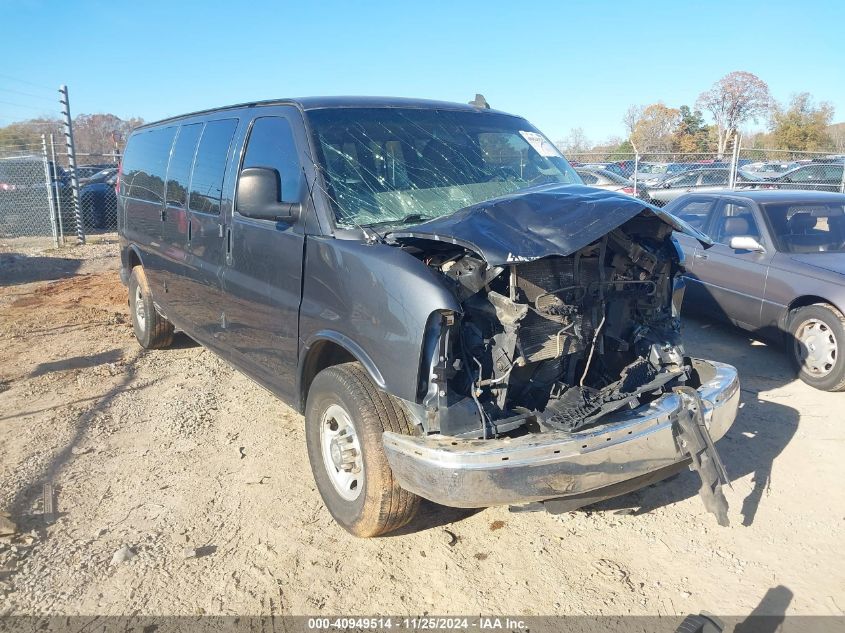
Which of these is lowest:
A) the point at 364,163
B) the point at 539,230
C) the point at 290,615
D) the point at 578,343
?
the point at 290,615

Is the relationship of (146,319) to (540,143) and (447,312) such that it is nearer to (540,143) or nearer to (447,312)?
(540,143)

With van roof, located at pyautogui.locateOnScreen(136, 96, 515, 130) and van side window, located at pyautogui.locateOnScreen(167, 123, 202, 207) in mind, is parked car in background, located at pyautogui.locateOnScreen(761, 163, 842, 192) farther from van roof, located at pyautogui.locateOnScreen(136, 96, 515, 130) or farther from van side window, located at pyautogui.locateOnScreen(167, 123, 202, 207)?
van side window, located at pyautogui.locateOnScreen(167, 123, 202, 207)

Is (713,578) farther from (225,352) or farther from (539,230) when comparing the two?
(225,352)

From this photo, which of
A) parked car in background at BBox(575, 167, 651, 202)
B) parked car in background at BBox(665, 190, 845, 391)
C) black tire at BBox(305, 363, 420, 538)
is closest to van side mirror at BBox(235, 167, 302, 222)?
black tire at BBox(305, 363, 420, 538)

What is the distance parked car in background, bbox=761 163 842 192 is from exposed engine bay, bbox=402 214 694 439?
47.4ft

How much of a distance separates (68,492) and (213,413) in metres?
1.33

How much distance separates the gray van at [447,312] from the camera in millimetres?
2775

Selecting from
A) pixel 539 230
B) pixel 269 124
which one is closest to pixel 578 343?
pixel 539 230

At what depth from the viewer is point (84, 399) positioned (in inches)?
207

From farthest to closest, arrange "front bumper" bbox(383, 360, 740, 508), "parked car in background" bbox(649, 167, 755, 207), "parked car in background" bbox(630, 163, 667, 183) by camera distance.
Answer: "parked car in background" bbox(630, 163, 667, 183), "parked car in background" bbox(649, 167, 755, 207), "front bumper" bbox(383, 360, 740, 508)

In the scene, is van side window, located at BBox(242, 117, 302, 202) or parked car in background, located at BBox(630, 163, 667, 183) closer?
van side window, located at BBox(242, 117, 302, 202)

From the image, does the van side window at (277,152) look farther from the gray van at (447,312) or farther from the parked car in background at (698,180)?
the parked car in background at (698,180)

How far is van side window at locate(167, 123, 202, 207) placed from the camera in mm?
4941

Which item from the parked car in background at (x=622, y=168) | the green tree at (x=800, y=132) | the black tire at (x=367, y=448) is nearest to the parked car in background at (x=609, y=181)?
the parked car in background at (x=622, y=168)
